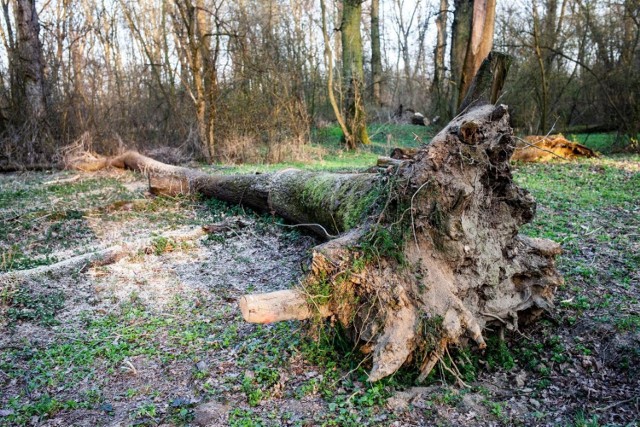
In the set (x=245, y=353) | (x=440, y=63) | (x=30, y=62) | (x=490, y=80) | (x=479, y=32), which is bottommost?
(x=245, y=353)

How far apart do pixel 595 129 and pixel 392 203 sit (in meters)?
13.4

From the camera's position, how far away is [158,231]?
675 centimetres

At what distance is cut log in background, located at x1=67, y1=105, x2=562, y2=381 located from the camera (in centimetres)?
336

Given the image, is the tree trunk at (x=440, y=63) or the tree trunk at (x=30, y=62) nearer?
the tree trunk at (x=30, y=62)

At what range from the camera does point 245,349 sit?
12.5 feet

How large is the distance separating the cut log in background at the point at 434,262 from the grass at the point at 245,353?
0.18 meters

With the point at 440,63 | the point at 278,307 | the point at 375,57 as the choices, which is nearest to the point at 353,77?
the point at 375,57

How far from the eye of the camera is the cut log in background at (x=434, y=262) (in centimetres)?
336

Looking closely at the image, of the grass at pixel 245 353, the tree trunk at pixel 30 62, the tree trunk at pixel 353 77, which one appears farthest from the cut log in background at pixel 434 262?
the tree trunk at pixel 30 62

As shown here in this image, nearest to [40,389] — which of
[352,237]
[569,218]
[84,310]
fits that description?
[84,310]

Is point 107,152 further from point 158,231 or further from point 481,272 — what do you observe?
point 481,272

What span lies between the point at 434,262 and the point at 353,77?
1325cm

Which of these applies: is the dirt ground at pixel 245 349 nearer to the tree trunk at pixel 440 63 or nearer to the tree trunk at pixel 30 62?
Answer: the tree trunk at pixel 30 62

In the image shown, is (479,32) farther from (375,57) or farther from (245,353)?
(375,57)
